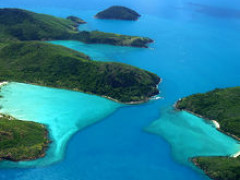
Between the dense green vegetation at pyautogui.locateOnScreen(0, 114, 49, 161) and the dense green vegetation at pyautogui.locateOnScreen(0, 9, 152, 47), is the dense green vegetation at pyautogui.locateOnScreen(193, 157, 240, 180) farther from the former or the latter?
the dense green vegetation at pyautogui.locateOnScreen(0, 9, 152, 47)

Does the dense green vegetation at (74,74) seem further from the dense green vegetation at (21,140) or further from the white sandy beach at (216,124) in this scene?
the dense green vegetation at (21,140)

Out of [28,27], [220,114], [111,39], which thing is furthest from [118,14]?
[220,114]

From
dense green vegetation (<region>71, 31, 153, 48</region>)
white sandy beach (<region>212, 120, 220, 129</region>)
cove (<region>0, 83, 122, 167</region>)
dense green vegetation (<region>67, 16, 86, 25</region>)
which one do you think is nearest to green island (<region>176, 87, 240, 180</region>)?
white sandy beach (<region>212, 120, 220, 129</region>)

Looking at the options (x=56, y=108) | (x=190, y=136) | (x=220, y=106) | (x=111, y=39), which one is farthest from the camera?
(x=111, y=39)

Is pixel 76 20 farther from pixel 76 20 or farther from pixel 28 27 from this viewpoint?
pixel 28 27

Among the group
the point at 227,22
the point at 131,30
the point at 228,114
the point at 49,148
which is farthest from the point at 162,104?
the point at 227,22

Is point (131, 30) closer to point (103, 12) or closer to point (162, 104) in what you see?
point (103, 12)
